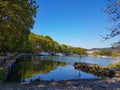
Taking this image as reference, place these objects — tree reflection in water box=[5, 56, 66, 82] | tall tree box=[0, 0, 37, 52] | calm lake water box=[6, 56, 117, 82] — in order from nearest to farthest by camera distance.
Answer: tall tree box=[0, 0, 37, 52] < tree reflection in water box=[5, 56, 66, 82] < calm lake water box=[6, 56, 117, 82]

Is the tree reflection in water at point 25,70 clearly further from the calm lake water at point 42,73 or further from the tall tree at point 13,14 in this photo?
the tall tree at point 13,14

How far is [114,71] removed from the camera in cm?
3534

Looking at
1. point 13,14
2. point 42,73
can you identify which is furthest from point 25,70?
point 13,14

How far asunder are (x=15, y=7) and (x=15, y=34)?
5563mm

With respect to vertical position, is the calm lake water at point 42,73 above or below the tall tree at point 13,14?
below

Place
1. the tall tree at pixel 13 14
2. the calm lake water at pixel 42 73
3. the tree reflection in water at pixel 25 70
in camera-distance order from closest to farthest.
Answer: the tall tree at pixel 13 14, the tree reflection in water at pixel 25 70, the calm lake water at pixel 42 73

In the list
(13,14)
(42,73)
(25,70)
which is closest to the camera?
(13,14)

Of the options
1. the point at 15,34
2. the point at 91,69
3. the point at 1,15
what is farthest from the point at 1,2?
the point at 91,69

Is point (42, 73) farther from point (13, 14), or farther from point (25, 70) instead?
point (13, 14)

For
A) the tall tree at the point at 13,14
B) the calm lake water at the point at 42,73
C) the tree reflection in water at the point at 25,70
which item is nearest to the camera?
the tall tree at the point at 13,14

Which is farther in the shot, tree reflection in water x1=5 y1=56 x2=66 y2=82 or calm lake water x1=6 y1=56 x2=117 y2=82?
calm lake water x1=6 y1=56 x2=117 y2=82

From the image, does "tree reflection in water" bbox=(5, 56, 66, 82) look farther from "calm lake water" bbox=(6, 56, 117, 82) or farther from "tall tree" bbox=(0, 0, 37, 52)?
"tall tree" bbox=(0, 0, 37, 52)

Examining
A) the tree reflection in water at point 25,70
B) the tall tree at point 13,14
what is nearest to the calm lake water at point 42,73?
the tree reflection in water at point 25,70

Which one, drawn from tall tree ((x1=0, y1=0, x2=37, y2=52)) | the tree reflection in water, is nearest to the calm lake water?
the tree reflection in water
